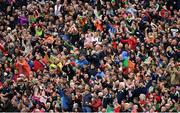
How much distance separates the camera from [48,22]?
27.7 meters

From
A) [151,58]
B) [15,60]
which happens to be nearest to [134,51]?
[151,58]

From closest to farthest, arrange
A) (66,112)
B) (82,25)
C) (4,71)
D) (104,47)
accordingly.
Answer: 1. (66,112)
2. (4,71)
3. (104,47)
4. (82,25)

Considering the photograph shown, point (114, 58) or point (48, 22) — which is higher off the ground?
point (48, 22)

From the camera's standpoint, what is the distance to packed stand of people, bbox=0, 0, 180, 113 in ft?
73.2

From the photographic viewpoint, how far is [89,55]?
2534cm

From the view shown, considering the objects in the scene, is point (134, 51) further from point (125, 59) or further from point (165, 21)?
point (165, 21)

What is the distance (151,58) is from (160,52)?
2.26 ft

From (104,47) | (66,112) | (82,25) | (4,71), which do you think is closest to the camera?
(66,112)

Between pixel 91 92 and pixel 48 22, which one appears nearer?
pixel 91 92

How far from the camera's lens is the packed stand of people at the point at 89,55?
22297 mm

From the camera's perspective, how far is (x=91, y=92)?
22688mm

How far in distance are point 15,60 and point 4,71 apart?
86 cm

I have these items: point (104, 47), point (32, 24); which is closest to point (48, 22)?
point (32, 24)

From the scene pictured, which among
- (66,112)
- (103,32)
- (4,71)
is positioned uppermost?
(103,32)
